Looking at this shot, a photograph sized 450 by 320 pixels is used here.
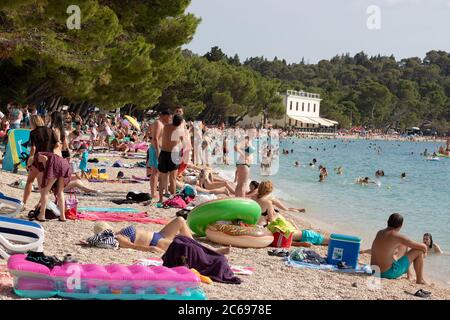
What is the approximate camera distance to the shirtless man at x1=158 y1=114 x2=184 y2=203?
9.91 m

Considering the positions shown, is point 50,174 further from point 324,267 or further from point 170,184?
point 170,184

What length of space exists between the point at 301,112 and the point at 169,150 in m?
83.7

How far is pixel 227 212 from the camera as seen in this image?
25.7 feet

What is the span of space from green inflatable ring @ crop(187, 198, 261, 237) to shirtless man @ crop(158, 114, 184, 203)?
2.14 metres

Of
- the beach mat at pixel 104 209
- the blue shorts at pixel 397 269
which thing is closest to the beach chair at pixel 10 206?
the beach mat at pixel 104 209

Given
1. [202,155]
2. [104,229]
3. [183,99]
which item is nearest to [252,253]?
[104,229]

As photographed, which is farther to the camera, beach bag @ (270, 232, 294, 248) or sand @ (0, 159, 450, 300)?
beach bag @ (270, 232, 294, 248)

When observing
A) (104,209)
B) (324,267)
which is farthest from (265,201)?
(104,209)

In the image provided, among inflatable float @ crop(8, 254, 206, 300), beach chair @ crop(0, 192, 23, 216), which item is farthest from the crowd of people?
inflatable float @ crop(8, 254, 206, 300)

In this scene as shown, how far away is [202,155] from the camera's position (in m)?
24.1

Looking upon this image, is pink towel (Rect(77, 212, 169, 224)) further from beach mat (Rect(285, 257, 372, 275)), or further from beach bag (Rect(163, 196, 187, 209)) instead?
beach mat (Rect(285, 257, 372, 275))

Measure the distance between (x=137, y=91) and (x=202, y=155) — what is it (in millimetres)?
6537

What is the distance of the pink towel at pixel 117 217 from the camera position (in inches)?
333

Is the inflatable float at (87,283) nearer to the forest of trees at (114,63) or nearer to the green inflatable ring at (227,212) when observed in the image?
the green inflatable ring at (227,212)
